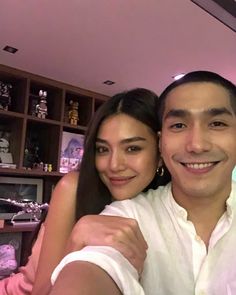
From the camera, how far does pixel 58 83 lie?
9.49 feet

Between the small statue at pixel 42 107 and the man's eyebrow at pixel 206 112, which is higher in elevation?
the small statue at pixel 42 107

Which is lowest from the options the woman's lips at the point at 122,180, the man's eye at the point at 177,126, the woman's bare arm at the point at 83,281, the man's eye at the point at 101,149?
the woman's bare arm at the point at 83,281

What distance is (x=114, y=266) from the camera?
2.02 feet

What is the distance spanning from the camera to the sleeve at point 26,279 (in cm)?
119

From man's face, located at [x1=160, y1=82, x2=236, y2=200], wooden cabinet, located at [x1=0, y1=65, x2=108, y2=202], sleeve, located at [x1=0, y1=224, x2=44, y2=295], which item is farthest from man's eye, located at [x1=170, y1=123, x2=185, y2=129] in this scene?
wooden cabinet, located at [x1=0, y1=65, x2=108, y2=202]

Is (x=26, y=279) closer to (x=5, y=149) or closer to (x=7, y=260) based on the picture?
(x=7, y=260)

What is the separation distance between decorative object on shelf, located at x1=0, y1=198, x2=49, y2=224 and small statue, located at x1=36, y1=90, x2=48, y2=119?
0.76 m

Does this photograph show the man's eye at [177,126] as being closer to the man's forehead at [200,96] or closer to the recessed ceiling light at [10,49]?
the man's forehead at [200,96]

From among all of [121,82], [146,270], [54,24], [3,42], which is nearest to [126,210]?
[146,270]

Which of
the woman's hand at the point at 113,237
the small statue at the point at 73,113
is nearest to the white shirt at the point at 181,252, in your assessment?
the woman's hand at the point at 113,237

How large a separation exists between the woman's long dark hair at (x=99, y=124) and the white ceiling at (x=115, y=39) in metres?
0.66

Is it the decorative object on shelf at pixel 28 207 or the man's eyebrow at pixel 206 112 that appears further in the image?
the decorative object on shelf at pixel 28 207

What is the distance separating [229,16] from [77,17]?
2.61 feet

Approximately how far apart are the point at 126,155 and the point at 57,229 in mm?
344
